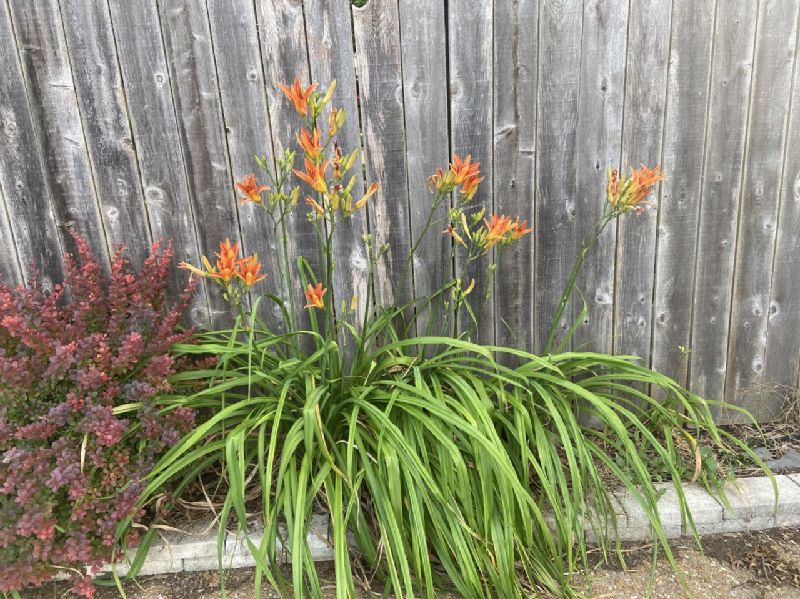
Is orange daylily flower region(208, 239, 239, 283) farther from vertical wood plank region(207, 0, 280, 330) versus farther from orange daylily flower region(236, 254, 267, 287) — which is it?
vertical wood plank region(207, 0, 280, 330)

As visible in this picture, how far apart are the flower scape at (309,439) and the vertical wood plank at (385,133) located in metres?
0.12

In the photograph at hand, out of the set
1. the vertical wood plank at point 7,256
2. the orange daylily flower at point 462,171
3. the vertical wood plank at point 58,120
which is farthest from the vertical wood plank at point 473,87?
the vertical wood plank at point 7,256

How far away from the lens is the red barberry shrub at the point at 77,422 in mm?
1715

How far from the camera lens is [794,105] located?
7.48ft

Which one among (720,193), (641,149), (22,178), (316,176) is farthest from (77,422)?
(720,193)

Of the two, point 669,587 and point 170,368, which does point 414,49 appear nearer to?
point 170,368

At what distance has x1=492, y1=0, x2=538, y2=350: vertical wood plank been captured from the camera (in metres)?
2.14

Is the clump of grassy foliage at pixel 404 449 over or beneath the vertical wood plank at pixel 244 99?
beneath

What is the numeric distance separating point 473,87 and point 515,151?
282 millimetres

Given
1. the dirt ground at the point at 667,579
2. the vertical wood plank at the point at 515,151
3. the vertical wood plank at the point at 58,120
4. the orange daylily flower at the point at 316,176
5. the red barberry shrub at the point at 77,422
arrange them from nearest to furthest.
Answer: the orange daylily flower at the point at 316,176 < the red barberry shrub at the point at 77,422 < the dirt ground at the point at 667,579 < the vertical wood plank at the point at 58,120 < the vertical wood plank at the point at 515,151

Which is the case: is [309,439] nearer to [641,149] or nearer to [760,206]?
[641,149]

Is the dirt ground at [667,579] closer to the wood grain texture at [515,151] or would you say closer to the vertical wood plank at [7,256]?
the wood grain texture at [515,151]

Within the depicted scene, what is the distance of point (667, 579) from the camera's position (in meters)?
1.89

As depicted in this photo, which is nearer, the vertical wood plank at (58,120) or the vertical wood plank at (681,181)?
the vertical wood plank at (58,120)
